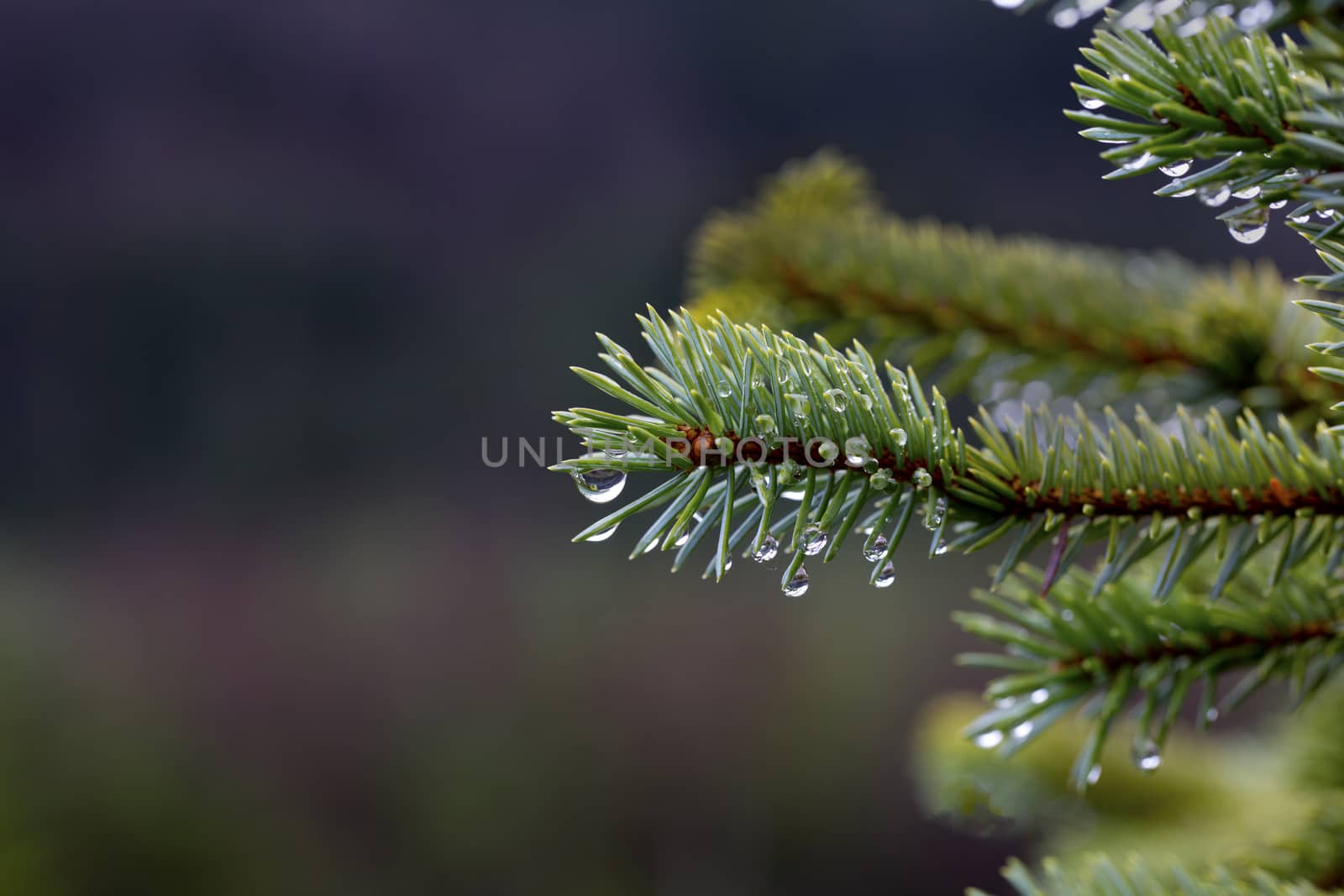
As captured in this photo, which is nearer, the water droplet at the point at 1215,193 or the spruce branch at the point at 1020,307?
the water droplet at the point at 1215,193

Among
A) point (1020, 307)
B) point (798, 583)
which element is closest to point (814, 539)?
point (798, 583)

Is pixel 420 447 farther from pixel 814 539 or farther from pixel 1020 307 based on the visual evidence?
pixel 814 539

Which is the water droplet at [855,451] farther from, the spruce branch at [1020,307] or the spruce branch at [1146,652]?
the spruce branch at [1020,307]

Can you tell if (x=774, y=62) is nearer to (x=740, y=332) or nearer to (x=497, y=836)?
(x=497, y=836)

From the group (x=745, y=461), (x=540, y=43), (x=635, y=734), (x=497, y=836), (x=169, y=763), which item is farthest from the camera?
(x=540, y=43)

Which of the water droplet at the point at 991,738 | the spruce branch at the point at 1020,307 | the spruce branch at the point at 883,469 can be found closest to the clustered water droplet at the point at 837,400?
the spruce branch at the point at 883,469

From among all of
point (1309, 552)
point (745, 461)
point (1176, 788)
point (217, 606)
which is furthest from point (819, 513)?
point (217, 606)
